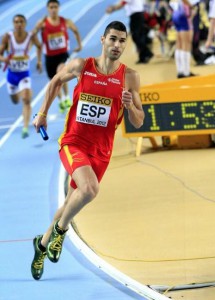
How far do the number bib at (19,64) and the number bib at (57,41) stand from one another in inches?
60.5

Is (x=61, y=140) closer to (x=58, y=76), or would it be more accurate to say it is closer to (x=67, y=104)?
(x=58, y=76)

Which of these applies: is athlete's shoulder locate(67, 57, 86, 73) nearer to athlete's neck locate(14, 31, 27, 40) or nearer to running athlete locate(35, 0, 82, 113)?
athlete's neck locate(14, 31, 27, 40)

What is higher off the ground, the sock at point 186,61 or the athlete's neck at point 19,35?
the athlete's neck at point 19,35

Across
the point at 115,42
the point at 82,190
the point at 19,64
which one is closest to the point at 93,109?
the point at 115,42

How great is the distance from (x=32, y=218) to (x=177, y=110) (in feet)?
10.7

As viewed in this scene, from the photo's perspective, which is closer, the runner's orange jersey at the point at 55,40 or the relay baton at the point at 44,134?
the relay baton at the point at 44,134

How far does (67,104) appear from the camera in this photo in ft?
51.9

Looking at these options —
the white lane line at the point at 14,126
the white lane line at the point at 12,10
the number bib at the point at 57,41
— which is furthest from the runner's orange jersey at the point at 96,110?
the white lane line at the point at 12,10

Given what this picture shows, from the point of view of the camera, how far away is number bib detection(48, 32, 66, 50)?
15.7 meters

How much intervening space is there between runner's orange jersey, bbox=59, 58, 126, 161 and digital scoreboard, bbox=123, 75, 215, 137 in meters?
4.57

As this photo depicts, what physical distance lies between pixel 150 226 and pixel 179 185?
1686 mm

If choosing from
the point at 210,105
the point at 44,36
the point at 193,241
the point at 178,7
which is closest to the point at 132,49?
the point at 178,7

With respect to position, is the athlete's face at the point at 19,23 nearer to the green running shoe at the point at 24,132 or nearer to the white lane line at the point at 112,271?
the green running shoe at the point at 24,132

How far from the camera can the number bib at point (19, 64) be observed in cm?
1418
